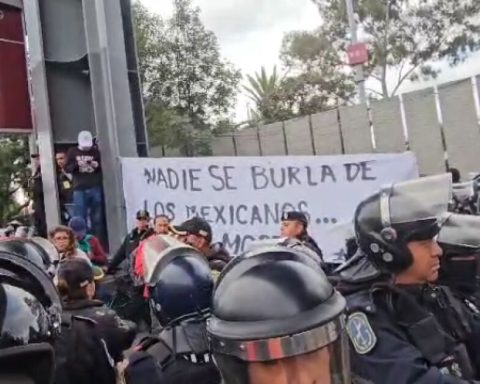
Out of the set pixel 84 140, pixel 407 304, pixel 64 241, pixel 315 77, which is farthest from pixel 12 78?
pixel 315 77

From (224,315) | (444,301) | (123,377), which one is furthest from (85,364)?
(224,315)

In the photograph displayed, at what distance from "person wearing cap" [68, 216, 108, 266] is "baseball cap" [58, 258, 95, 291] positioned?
3.33 meters

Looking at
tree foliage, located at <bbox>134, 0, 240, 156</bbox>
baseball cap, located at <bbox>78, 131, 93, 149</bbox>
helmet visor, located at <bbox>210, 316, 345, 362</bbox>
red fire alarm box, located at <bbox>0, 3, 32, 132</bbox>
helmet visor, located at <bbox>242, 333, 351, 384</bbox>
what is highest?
tree foliage, located at <bbox>134, 0, 240, 156</bbox>

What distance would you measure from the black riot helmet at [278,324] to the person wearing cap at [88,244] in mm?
5431

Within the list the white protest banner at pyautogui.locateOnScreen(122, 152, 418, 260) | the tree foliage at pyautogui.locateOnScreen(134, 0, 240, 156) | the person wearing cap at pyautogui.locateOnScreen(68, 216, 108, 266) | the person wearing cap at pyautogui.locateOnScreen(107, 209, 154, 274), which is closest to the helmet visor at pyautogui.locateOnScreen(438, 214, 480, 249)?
the person wearing cap at pyautogui.locateOnScreen(107, 209, 154, 274)

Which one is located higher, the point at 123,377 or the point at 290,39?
the point at 290,39

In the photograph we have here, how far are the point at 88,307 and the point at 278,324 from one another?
2.01m

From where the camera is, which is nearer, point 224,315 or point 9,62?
point 224,315

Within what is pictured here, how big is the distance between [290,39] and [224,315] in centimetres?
2682

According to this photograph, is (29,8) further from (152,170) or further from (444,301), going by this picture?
(444,301)

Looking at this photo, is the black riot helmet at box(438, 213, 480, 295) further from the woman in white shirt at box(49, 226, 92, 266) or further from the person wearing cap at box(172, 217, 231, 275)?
the woman in white shirt at box(49, 226, 92, 266)

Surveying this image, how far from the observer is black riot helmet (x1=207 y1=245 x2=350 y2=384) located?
1508 mm

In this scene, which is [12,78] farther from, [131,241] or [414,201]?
[414,201]

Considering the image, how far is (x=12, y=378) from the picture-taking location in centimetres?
139
